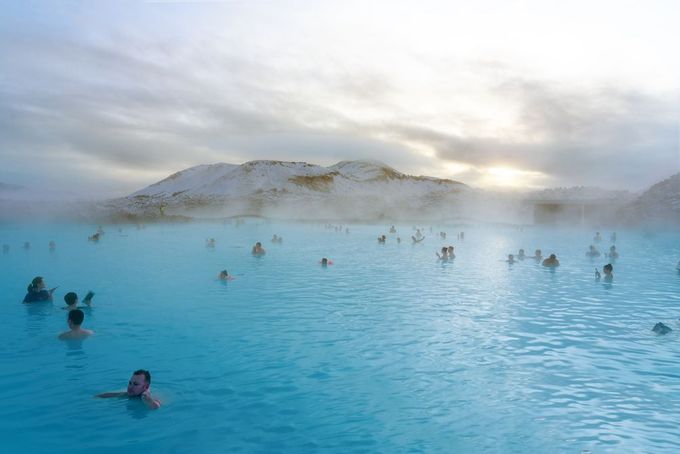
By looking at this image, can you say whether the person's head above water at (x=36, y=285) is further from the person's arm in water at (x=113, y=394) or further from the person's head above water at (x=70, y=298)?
the person's arm in water at (x=113, y=394)

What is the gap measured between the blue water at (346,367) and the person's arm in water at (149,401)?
111 mm

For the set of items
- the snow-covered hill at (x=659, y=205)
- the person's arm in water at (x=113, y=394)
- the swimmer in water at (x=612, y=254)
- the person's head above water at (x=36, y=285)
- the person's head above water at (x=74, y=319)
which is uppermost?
the snow-covered hill at (x=659, y=205)

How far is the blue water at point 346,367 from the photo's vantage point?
6141mm

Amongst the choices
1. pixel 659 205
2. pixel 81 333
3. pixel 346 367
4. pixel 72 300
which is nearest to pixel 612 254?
pixel 346 367

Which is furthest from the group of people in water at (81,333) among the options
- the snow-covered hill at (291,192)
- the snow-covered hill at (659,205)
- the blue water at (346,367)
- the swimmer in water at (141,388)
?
the snow-covered hill at (659,205)

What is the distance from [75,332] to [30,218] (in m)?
51.9

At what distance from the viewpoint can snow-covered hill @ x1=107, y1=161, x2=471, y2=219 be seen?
87.4 metres

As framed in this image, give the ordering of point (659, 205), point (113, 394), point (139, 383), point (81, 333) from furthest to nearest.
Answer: point (659, 205)
point (81, 333)
point (113, 394)
point (139, 383)

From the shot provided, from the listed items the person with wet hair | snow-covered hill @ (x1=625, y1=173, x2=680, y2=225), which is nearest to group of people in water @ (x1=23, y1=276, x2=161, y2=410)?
the person with wet hair

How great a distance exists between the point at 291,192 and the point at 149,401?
100264mm

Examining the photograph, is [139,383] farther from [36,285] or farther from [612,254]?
[612,254]

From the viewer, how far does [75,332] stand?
976 cm

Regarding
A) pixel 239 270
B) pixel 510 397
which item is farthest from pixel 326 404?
pixel 239 270

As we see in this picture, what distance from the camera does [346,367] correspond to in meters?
8.52
